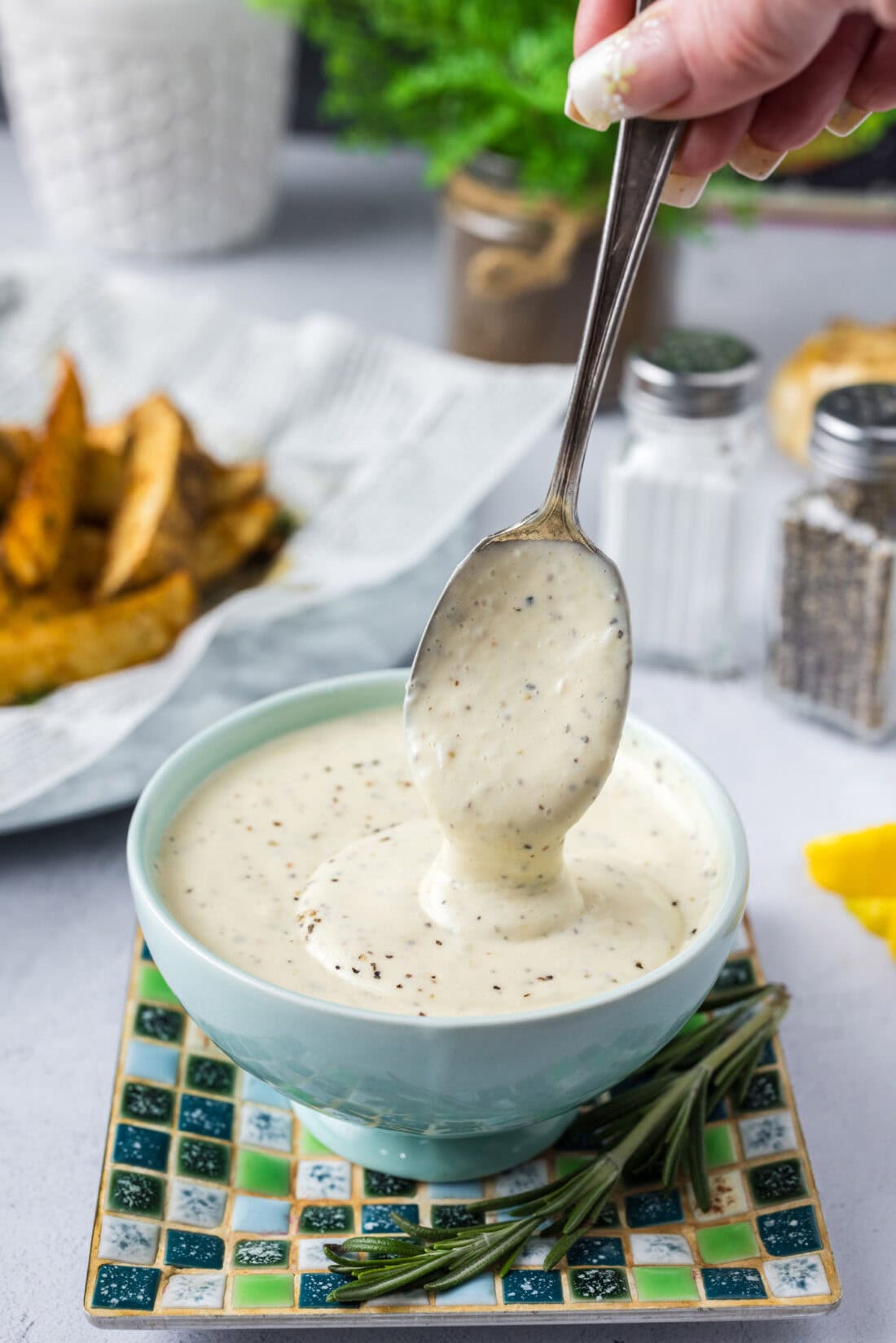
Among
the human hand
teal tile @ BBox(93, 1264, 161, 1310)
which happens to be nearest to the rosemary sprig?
teal tile @ BBox(93, 1264, 161, 1310)

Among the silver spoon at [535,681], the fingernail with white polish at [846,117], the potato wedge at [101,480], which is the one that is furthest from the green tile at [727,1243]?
the potato wedge at [101,480]

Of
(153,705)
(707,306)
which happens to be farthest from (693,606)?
(707,306)

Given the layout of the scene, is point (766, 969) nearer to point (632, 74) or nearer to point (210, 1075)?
point (210, 1075)

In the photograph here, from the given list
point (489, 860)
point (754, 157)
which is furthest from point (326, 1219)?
point (754, 157)

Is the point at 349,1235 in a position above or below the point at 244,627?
below

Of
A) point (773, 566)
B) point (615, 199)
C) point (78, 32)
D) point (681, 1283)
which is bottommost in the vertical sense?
point (681, 1283)

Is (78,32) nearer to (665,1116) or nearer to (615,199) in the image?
(615,199)

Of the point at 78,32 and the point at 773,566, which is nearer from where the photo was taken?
the point at 773,566
